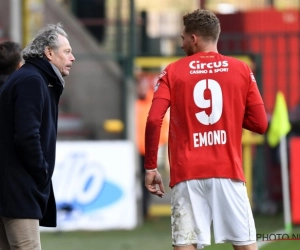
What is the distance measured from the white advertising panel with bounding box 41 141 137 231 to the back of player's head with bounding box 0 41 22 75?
5.60m

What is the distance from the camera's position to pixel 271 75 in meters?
15.0

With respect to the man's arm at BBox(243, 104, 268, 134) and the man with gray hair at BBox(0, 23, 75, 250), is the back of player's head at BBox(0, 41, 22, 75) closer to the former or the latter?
the man with gray hair at BBox(0, 23, 75, 250)

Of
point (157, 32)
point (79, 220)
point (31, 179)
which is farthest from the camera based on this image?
point (157, 32)

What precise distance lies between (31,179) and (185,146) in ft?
3.07

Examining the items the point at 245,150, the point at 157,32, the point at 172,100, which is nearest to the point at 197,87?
the point at 172,100

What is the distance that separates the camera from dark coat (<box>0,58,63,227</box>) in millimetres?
5383

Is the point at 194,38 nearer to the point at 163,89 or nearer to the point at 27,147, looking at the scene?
the point at 163,89

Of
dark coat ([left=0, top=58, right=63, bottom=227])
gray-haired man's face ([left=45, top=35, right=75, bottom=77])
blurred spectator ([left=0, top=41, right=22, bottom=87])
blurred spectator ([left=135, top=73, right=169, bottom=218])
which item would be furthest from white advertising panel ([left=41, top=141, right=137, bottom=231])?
dark coat ([left=0, top=58, right=63, bottom=227])

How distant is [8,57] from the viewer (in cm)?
646

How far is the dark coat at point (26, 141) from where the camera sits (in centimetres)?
538

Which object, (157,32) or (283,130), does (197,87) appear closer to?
(283,130)

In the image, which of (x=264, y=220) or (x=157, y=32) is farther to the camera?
(x=157, y=32)

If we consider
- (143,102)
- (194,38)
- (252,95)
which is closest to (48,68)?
(194,38)

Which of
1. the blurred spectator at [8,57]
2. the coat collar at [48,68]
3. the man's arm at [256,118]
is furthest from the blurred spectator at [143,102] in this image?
the coat collar at [48,68]
